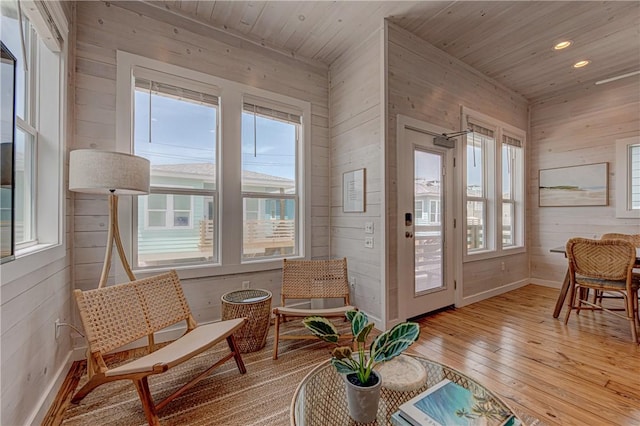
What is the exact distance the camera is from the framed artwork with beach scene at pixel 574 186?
390cm

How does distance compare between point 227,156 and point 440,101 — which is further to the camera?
point 440,101

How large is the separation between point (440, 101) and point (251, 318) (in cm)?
307

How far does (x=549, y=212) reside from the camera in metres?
4.39

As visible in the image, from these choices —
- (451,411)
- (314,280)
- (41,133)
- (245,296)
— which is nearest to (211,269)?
(245,296)

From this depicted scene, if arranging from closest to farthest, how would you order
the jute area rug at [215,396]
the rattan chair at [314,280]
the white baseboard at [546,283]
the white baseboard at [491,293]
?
the jute area rug at [215,396]
the rattan chair at [314,280]
the white baseboard at [491,293]
the white baseboard at [546,283]

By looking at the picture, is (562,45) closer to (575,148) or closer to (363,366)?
(575,148)

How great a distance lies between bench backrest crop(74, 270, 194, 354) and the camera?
1637mm

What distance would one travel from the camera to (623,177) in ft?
12.2

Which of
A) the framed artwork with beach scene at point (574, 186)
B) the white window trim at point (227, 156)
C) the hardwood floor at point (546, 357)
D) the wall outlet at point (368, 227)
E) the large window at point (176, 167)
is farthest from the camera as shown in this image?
the framed artwork with beach scene at point (574, 186)

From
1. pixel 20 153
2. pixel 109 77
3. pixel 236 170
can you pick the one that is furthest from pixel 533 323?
pixel 109 77

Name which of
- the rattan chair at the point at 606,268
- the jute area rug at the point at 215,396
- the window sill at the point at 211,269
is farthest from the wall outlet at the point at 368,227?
the rattan chair at the point at 606,268

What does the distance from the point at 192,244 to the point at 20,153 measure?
136cm

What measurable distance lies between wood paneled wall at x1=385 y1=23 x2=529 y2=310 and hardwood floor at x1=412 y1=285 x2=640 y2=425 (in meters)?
0.52

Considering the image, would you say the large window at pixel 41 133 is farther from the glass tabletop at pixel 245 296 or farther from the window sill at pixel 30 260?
the glass tabletop at pixel 245 296
